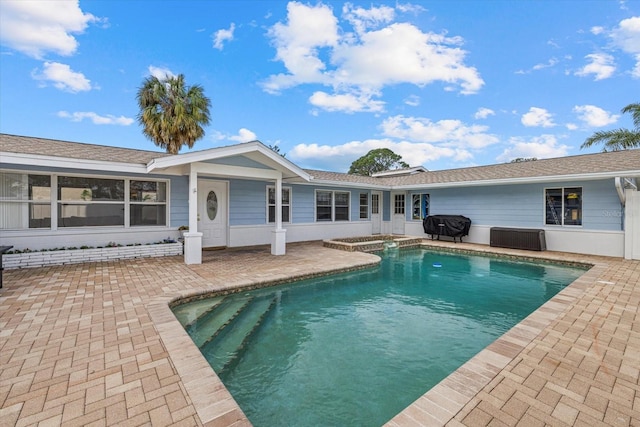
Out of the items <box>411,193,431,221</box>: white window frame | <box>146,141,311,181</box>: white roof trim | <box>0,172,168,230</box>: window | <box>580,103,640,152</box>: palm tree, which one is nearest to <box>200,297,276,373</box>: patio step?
<box>146,141,311,181</box>: white roof trim

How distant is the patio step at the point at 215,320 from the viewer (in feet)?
13.7

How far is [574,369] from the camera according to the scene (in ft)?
9.40

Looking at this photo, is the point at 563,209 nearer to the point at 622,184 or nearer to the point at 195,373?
the point at 622,184

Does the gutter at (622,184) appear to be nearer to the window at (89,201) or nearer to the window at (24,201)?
the window at (89,201)

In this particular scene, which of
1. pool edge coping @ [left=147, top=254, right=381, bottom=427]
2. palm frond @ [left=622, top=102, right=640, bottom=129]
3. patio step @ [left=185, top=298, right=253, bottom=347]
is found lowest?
patio step @ [left=185, top=298, right=253, bottom=347]

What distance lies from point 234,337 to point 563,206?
1178cm

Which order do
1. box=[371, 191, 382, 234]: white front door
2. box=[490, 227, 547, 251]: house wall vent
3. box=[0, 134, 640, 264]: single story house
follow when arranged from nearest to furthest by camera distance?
box=[0, 134, 640, 264]: single story house
box=[490, 227, 547, 251]: house wall vent
box=[371, 191, 382, 234]: white front door

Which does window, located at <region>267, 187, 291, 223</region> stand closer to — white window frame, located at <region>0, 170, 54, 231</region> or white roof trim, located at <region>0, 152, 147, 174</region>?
white roof trim, located at <region>0, 152, 147, 174</region>

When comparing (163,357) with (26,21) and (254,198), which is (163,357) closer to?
(254,198)

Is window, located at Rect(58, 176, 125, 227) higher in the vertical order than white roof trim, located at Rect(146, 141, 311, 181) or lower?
lower

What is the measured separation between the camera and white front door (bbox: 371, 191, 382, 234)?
50.3 feet

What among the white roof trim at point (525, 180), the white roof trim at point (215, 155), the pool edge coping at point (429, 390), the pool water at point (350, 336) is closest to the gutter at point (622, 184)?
the white roof trim at point (525, 180)

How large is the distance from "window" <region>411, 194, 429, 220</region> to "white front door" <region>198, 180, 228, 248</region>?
9.23 metres

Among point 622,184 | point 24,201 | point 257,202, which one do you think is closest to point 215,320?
point 24,201
